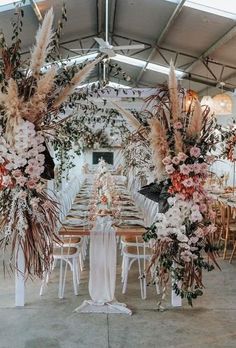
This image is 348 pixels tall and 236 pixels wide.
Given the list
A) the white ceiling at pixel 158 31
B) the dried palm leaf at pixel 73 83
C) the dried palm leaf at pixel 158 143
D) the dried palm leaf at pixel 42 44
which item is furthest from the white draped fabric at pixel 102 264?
the white ceiling at pixel 158 31

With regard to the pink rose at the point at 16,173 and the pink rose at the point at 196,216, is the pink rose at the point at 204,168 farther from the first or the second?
the pink rose at the point at 16,173

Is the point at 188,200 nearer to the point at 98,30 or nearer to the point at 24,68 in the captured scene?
the point at 24,68

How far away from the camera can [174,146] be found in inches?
122

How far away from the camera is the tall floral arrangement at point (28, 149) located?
2534 millimetres

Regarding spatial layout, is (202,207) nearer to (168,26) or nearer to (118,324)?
(118,324)

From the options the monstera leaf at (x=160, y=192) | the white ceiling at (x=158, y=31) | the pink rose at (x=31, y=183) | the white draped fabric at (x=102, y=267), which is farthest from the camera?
the white ceiling at (x=158, y=31)

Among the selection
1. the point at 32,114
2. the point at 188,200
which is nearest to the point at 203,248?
the point at 188,200

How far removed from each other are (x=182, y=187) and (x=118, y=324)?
5.05ft

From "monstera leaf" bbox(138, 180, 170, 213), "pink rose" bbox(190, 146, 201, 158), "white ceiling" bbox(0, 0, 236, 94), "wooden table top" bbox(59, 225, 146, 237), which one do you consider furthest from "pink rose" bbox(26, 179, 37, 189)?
"white ceiling" bbox(0, 0, 236, 94)

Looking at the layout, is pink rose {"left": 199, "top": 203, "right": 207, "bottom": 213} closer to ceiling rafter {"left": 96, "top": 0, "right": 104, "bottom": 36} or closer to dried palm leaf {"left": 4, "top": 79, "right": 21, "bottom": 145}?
dried palm leaf {"left": 4, "top": 79, "right": 21, "bottom": 145}

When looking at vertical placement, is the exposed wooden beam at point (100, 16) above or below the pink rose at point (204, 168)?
above

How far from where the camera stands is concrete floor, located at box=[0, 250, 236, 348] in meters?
3.45

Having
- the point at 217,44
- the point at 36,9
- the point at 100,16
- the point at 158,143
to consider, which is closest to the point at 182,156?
the point at 158,143

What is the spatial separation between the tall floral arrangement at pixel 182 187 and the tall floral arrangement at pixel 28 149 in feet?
2.47
